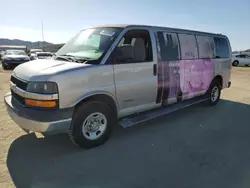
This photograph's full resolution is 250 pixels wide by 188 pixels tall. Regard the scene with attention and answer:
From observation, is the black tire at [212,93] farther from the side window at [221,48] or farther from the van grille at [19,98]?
the van grille at [19,98]

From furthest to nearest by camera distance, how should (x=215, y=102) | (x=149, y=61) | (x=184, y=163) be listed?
(x=215, y=102) → (x=149, y=61) → (x=184, y=163)

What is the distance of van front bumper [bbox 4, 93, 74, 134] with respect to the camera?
3445mm

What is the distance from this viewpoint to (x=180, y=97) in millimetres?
5738

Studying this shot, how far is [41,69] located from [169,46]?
282cm

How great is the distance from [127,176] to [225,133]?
108 inches

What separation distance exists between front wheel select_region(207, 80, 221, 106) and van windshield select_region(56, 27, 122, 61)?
3921 mm

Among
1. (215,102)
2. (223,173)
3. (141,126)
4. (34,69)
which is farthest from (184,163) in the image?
(215,102)

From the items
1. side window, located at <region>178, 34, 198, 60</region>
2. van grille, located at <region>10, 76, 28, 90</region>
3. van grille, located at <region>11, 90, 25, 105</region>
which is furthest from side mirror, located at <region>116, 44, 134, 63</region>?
side window, located at <region>178, 34, 198, 60</region>

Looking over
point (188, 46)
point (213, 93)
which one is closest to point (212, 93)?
point (213, 93)

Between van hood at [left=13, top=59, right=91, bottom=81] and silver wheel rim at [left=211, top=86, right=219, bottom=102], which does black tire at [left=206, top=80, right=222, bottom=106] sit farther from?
van hood at [left=13, top=59, right=91, bottom=81]

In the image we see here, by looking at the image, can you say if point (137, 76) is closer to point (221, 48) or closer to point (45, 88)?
point (45, 88)

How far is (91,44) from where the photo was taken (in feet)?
14.4

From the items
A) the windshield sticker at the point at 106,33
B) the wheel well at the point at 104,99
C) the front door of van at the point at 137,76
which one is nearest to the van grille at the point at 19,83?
the wheel well at the point at 104,99

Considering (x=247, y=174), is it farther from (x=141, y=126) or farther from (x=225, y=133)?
(x=141, y=126)
